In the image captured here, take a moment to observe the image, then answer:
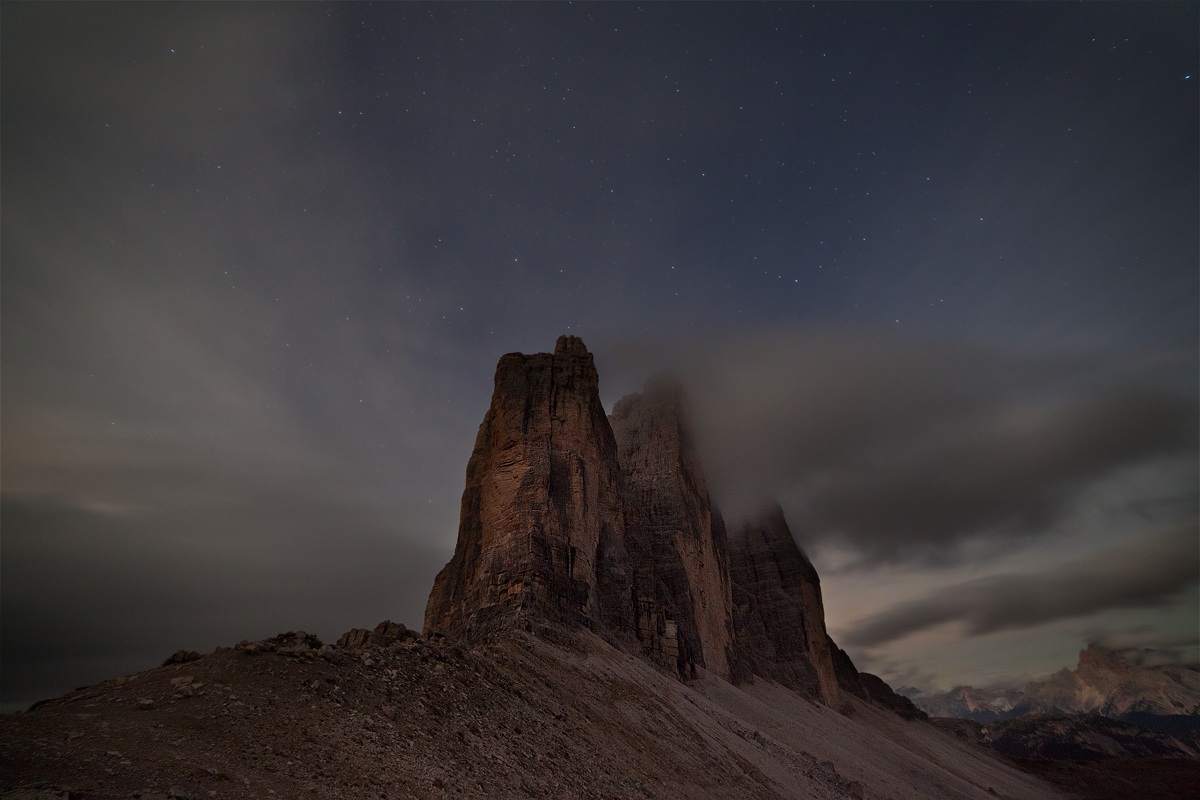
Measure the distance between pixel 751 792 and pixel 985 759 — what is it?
95072 millimetres

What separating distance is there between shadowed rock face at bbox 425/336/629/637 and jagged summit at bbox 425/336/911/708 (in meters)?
0.09

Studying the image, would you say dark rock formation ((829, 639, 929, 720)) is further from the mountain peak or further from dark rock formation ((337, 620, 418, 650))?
dark rock formation ((337, 620, 418, 650))

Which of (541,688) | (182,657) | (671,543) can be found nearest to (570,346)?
(671,543)

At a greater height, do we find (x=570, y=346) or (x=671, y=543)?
(x=570, y=346)

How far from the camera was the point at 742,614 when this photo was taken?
78000mm

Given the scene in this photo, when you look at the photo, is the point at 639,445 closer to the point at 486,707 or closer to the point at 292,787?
the point at 486,707

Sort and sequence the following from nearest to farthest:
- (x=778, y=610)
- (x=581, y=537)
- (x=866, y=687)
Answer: (x=581, y=537)
(x=778, y=610)
(x=866, y=687)

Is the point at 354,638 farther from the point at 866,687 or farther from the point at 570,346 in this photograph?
the point at 866,687

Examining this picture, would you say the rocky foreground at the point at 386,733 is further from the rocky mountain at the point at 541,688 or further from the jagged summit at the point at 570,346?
the jagged summit at the point at 570,346

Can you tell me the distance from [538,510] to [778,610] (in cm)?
5950

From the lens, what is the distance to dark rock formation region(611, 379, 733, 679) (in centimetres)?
4441

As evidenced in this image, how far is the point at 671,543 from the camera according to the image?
5909 centimetres

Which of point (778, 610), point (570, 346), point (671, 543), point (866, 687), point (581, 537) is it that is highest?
point (570, 346)

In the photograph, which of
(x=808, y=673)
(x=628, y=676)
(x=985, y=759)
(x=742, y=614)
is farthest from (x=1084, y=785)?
(x=628, y=676)
